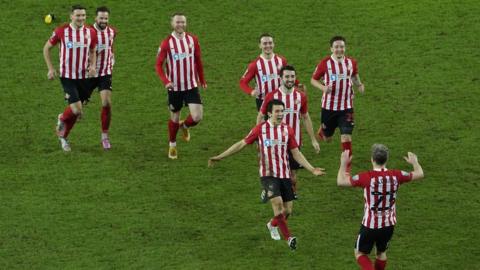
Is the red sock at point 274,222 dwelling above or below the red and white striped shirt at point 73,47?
below

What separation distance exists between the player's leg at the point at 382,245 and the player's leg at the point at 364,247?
4.2 inches

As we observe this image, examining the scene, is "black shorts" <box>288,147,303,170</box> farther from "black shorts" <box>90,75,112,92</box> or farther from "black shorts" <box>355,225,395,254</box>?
"black shorts" <box>90,75,112,92</box>

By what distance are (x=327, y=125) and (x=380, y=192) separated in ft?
16.6

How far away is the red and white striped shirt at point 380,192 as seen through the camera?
644 inches

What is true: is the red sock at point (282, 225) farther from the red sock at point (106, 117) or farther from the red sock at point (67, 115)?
the red sock at point (67, 115)

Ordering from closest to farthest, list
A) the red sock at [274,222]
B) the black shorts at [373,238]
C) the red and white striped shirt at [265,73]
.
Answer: the black shorts at [373,238]
the red sock at [274,222]
the red and white striped shirt at [265,73]

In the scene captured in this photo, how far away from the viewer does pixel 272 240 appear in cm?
1867

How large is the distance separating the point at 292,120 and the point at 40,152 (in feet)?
15.6

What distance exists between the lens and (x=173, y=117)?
21609mm

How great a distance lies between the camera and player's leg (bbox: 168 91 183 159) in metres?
21.5

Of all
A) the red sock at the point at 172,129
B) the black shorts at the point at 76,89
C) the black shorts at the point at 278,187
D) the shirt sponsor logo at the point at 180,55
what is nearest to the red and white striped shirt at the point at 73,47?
the black shorts at the point at 76,89

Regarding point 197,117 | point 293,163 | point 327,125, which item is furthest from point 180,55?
point 293,163

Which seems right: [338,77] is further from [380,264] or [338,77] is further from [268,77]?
[380,264]

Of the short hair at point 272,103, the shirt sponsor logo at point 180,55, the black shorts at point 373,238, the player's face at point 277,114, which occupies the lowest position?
the black shorts at point 373,238
